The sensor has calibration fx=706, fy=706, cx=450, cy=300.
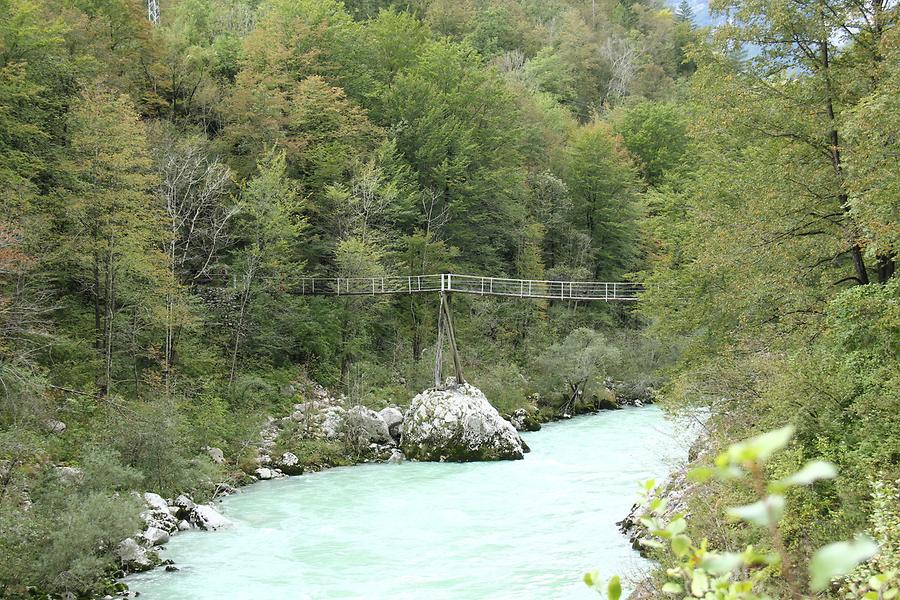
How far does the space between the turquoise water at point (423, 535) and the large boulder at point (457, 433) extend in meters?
0.53

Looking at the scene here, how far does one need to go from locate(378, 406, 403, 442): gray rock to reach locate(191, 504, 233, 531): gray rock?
25.2 ft

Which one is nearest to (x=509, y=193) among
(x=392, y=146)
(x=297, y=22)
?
(x=392, y=146)

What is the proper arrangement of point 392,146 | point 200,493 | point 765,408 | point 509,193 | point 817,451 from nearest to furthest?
point 817,451
point 765,408
point 200,493
point 392,146
point 509,193

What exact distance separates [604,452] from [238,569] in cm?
1169

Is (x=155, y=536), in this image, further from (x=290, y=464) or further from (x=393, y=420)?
(x=393, y=420)

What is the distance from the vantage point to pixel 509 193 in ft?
107

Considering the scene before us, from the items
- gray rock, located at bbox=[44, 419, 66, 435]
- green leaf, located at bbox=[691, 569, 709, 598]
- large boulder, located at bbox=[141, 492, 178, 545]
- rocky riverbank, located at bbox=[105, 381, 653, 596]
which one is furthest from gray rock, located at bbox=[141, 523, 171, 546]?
green leaf, located at bbox=[691, 569, 709, 598]

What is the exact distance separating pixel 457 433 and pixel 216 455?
6.35 meters

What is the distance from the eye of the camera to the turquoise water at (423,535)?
10.1 m

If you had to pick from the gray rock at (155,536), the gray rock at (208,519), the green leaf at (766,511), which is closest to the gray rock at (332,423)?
the gray rock at (208,519)

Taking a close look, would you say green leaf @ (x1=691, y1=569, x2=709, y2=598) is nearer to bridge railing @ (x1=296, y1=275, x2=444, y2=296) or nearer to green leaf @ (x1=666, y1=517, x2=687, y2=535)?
green leaf @ (x1=666, y1=517, x2=687, y2=535)

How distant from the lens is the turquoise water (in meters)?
10.1

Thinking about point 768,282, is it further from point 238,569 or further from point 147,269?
point 147,269

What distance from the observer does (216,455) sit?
16734mm
